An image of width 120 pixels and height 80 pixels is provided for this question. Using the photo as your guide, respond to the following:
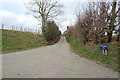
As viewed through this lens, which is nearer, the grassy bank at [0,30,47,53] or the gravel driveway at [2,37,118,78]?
the gravel driveway at [2,37,118,78]

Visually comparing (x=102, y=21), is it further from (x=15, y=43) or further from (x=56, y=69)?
(x=15, y=43)

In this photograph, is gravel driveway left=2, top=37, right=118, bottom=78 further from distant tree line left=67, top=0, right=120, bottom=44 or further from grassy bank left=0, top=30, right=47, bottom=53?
grassy bank left=0, top=30, right=47, bottom=53

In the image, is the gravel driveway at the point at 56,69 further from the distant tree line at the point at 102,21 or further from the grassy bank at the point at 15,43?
the grassy bank at the point at 15,43

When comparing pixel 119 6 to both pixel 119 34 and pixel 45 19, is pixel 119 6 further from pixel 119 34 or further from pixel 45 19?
pixel 45 19

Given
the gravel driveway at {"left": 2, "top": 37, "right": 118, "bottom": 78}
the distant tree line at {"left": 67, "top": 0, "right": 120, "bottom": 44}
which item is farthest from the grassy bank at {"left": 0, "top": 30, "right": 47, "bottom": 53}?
the distant tree line at {"left": 67, "top": 0, "right": 120, "bottom": 44}

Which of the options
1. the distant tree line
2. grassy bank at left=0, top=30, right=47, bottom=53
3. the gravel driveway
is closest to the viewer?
the gravel driveway

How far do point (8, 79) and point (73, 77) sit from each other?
2.33 metres

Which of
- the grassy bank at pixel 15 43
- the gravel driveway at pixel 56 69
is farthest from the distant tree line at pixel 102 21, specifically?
the grassy bank at pixel 15 43

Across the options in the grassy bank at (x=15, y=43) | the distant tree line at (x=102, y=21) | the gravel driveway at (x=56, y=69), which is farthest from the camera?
the grassy bank at (x=15, y=43)

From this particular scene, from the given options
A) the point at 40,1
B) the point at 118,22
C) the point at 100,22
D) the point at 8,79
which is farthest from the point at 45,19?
the point at 8,79

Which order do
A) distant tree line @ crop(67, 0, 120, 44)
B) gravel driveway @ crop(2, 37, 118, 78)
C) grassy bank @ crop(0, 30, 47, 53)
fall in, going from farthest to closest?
grassy bank @ crop(0, 30, 47, 53) → distant tree line @ crop(67, 0, 120, 44) → gravel driveway @ crop(2, 37, 118, 78)

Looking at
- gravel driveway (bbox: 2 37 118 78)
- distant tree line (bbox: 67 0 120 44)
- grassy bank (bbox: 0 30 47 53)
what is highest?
distant tree line (bbox: 67 0 120 44)

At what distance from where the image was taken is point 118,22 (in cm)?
772

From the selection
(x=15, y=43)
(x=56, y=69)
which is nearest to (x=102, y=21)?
(x=56, y=69)
